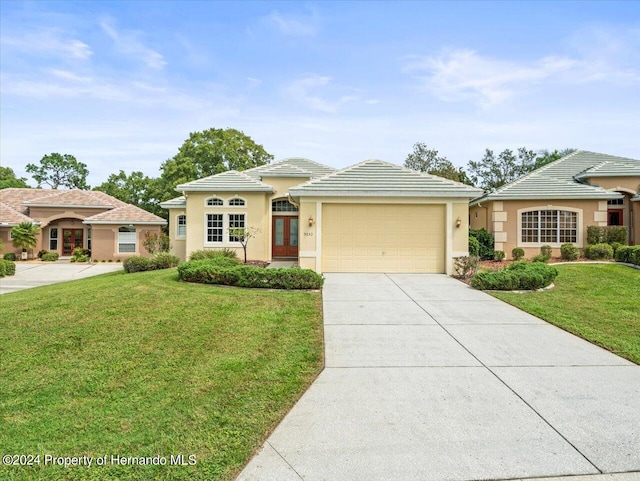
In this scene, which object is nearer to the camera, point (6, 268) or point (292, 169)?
point (6, 268)

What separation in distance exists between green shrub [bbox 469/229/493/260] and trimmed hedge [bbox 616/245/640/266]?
4417mm

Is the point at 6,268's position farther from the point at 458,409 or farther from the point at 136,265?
the point at 458,409

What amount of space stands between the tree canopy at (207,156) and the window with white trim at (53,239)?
9364 mm

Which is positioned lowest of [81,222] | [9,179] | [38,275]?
[38,275]

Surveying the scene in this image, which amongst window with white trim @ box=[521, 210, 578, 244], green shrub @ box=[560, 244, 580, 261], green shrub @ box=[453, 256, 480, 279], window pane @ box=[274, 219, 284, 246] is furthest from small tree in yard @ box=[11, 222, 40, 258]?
green shrub @ box=[560, 244, 580, 261]

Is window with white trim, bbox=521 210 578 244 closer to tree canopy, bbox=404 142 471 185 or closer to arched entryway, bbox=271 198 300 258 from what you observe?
arched entryway, bbox=271 198 300 258

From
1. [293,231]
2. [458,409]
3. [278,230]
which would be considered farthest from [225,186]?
[458,409]

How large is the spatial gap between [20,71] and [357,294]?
14.7 meters

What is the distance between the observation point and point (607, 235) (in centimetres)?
1577

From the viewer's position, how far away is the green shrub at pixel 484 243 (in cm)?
1633

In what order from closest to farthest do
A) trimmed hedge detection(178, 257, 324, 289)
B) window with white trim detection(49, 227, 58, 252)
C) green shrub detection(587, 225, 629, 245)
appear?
trimmed hedge detection(178, 257, 324, 289) < green shrub detection(587, 225, 629, 245) < window with white trim detection(49, 227, 58, 252)

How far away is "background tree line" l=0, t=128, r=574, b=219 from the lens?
108 ft

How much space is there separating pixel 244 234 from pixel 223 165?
66.1ft

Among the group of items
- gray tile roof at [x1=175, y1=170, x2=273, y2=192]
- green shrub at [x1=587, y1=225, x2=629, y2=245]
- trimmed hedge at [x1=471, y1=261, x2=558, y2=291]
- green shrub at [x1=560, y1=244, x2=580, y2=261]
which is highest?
gray tile roof at [x1=175, y1=170, x2=273, y2=192]
